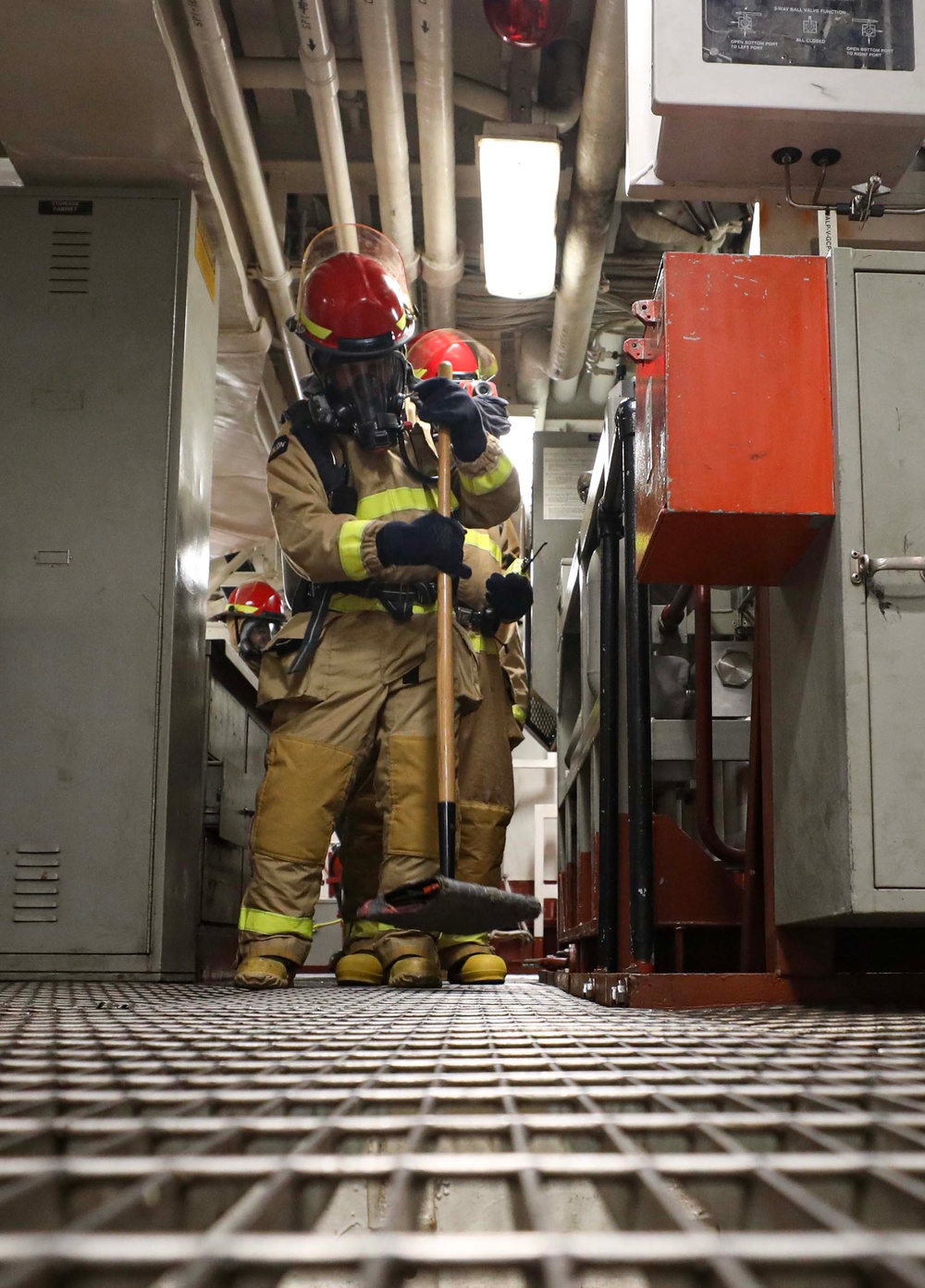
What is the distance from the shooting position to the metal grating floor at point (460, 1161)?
0.39m

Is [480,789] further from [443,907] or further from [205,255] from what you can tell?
[205,255]

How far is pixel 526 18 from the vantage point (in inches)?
156

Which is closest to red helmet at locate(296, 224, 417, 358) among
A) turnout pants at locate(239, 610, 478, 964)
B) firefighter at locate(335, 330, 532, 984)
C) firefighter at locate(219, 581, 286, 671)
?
firefighter at locate(335, 330, 532, 984)

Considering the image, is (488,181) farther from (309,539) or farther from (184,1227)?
(184,1227)

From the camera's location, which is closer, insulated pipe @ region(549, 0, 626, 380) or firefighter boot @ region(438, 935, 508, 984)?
firefighter boot @ region(438, 935, 508, 984)

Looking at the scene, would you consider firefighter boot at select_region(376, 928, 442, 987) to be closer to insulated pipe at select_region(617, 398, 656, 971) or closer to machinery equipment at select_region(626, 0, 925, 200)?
insulated pipe at select_region(617, 398, 656, 971)

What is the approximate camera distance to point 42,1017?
4.97 ft

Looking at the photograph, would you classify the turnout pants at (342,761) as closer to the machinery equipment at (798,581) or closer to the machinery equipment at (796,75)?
the machinery equipment at (798,581)

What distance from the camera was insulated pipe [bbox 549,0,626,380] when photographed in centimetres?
384

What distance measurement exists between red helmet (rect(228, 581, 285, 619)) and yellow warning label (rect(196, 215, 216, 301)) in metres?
2.30

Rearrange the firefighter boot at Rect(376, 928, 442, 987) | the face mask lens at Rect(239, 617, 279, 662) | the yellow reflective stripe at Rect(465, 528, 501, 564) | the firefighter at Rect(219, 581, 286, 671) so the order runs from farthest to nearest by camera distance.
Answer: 1. the firefighter at Rect(219, 581, 286, 671)
2. the face mask lens at Rect(239, 617, 279, 662)
3. the yellow reflective stripe at Rect(465, 528, 501, 564)
4. the firefighter boot at Rect(376, 928, 442, 987)

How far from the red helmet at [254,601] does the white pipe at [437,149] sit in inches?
69.5

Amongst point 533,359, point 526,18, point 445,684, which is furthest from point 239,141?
point 533,359

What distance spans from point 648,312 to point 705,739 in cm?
93
